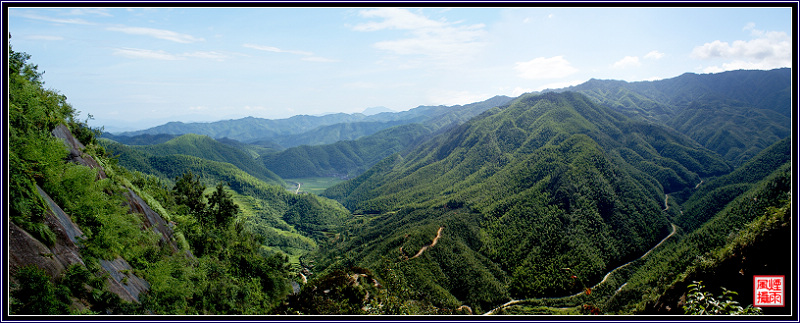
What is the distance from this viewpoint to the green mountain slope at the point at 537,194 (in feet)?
232

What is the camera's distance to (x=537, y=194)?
305ft

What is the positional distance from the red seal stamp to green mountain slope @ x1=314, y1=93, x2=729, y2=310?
12.1 meters

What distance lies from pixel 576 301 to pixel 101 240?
69368 millimetres

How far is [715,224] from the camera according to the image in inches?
3012

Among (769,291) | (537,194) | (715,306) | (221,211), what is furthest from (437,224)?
(715,306)

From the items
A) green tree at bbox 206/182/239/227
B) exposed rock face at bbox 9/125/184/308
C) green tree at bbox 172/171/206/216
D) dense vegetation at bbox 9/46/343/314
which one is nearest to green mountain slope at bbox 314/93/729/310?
green tree at bbox 206/182/239/227

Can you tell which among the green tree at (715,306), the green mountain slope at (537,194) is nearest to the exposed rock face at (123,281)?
the green tree at (715,306)

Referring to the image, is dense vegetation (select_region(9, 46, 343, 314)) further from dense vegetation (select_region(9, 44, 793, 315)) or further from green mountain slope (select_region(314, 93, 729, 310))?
green mountain slope (select_region(314, 93, 729, 310))

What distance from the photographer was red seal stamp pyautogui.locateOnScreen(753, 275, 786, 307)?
6.81 metres

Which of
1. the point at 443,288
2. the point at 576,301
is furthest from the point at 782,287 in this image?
the point at 576,301

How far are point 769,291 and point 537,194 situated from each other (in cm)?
9087

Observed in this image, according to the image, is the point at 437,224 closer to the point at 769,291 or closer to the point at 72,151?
the point at 72,151

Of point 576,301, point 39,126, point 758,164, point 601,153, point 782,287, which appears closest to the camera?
point 782,287
